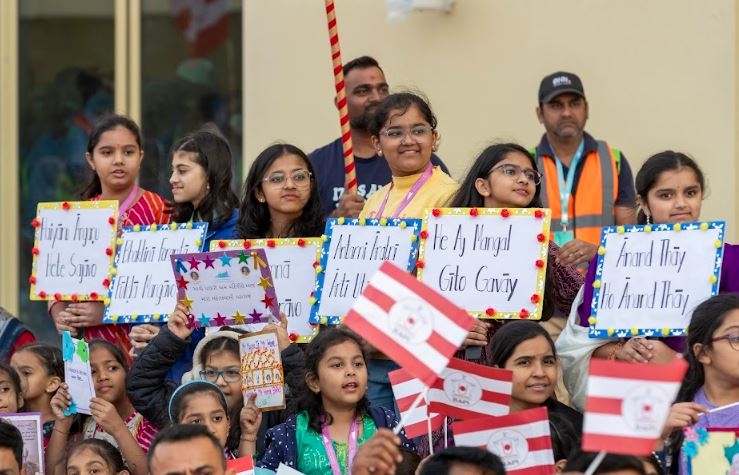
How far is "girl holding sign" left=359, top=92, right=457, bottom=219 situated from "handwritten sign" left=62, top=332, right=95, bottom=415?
1432mm

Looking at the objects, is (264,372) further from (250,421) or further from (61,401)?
(61,401)

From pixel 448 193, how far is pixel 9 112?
16.3ft

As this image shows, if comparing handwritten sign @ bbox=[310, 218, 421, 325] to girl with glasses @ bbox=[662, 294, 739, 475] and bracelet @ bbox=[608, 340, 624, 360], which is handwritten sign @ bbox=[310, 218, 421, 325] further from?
girl with glasses @ bbox=[662, 294, 739, 475]

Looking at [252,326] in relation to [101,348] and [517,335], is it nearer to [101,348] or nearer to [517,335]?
[101,348]

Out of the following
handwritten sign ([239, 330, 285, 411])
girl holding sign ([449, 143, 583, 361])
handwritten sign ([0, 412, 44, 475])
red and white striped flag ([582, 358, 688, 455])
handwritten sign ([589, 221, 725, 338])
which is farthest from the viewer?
girl holding sign ([449, 143, 583, 361])

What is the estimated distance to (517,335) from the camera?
25.1 feet

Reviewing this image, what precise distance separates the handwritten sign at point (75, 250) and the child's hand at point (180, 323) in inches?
31.5

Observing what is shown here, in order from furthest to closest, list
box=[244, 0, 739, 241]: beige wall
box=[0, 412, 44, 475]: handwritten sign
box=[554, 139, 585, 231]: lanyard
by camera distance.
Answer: box=[244, 0, 739, 241]: beige wall, box=[554, 139, 585, 231]: lanyard, box=[0, 412, 44, 475]: handwritten sign

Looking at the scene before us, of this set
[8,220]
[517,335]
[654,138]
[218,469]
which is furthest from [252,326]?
[8,220]

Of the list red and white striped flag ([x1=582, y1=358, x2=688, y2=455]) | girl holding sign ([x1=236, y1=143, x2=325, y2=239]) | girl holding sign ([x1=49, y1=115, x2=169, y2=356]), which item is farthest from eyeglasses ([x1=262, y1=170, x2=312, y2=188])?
red and white striped flag ([x1=582, y1=358, x2=688, y2=455])

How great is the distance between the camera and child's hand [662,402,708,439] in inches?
269

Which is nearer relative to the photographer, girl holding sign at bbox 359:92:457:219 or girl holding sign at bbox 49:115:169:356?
girl holding sign at bbox 359:92:457:219

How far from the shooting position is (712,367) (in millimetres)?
7199

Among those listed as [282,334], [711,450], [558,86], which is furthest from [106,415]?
[558,86]
